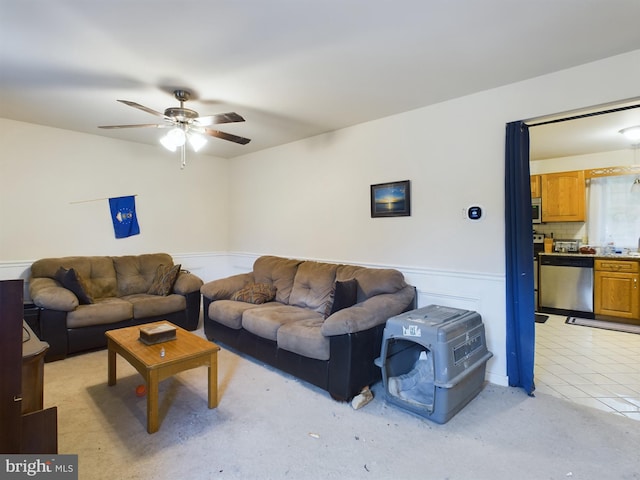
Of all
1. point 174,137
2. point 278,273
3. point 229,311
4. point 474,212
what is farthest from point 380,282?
point 174,137

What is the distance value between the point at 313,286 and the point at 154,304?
183cm

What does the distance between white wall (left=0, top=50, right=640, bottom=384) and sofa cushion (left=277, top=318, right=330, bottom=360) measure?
1165 millimetres

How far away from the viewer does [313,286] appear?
349 centimetres

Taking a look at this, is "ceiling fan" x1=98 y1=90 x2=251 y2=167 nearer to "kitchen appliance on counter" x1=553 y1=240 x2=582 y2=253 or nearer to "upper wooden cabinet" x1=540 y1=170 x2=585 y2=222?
"upper wooden cabinet" x1=540 y1=170 x2=585 y2=222

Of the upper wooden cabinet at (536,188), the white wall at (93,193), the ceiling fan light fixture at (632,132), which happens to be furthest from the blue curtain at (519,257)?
the white wall at (93,193)

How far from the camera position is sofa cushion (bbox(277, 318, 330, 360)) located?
8.27 ft

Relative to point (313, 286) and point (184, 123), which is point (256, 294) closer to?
point (313, 286)

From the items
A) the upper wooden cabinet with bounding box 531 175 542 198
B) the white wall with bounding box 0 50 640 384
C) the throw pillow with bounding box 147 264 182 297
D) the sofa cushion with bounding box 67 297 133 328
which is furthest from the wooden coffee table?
the upper wooden cabinet with bounding box 531 175 542 198

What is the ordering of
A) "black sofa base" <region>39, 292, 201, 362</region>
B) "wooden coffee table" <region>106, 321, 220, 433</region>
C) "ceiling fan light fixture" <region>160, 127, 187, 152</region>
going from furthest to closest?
"black sofa base" <region>39, 292, 201, 362</region>
"ceiling fan light fixture" <region>160, 127, 187, 152</region>
"wooden coffee table" <region>106, 321, 220, 433</region>

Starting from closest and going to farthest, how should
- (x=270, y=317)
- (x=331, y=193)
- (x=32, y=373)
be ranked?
(x=32, y=373) → (x=270, y=317) → (x=331, y=193)

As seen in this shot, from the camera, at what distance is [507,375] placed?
2744 mm

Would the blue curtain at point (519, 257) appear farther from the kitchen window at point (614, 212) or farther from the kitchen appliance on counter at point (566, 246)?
the kitchen window at point (614, 212)

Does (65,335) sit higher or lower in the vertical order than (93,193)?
lower

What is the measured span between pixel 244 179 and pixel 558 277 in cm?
489
